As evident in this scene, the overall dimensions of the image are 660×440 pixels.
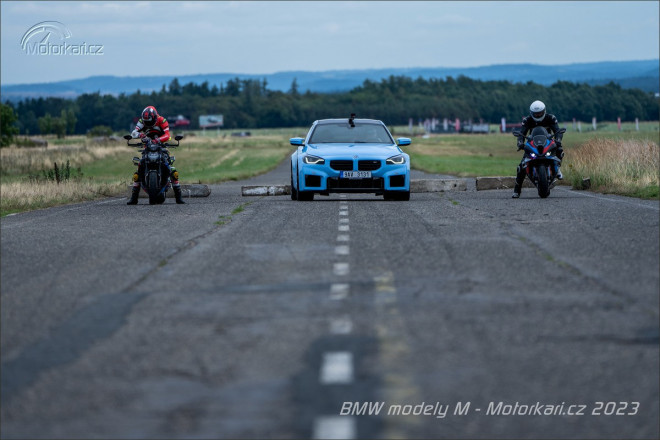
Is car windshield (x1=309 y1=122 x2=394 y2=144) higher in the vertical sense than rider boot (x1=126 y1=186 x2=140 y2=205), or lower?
higher

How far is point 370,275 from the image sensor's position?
1001 centimetres

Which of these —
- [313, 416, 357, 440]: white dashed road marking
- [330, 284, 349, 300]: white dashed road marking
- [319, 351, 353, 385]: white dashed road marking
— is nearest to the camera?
[313, 416, 357, 440]: white dashed road marking

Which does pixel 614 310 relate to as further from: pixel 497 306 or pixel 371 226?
pixel 371 226

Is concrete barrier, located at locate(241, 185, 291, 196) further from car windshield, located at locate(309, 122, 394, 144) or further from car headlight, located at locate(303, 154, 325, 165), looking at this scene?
car headlight, located at locate(303, 154, 325, 165)

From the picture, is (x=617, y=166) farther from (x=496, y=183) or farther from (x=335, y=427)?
(x=335, y=427)

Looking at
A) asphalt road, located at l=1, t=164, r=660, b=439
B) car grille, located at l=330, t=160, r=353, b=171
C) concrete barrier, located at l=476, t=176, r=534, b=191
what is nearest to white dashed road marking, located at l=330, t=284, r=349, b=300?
asphalt road, located at l=1, t=164, r=660, b=439

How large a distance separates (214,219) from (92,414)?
1205 cm

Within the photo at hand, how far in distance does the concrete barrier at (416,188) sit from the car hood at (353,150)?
12.8 feet

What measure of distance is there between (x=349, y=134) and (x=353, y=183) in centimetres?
166

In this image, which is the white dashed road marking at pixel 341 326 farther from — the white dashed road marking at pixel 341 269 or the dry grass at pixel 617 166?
the dry grass at pixel 617 166

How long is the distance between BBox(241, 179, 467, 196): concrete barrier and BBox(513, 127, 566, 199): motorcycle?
14.0 ft

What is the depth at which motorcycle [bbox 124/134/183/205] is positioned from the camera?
2138 centimetres

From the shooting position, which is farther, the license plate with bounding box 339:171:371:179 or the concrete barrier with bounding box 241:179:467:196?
the concrete barrier with bounding box 241:179:467:196
